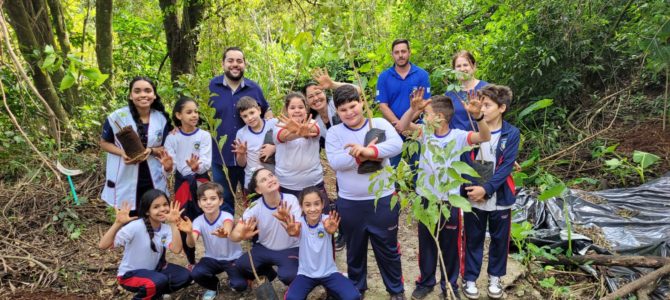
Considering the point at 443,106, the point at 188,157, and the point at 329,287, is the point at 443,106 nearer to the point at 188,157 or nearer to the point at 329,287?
the point at 329,287

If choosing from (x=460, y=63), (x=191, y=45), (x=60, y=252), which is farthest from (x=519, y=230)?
(x=191, y=45)

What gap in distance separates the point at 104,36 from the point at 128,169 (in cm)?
379

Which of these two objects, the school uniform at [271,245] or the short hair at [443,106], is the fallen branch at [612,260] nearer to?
the short hair at [443,106]

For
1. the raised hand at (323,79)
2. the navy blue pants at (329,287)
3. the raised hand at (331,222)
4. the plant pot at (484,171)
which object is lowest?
the navy blue pants at (329,287)

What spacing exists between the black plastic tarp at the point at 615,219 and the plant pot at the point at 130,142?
3.47m

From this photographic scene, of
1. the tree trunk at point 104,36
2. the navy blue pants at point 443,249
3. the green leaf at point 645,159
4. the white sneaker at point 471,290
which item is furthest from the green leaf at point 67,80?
the green leaf at point 645,159

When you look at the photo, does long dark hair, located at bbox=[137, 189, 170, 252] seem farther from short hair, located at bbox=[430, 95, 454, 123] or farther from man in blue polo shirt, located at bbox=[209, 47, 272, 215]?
short hair, located at bbox=[430, 95, 454, 123]

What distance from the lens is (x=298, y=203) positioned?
319 cm

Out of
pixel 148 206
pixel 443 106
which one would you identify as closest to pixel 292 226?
pixel 148 206

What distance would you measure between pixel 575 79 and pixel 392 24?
136 inches

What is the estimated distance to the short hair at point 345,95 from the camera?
2863 mm

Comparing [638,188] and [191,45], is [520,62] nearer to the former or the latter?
[638,188]

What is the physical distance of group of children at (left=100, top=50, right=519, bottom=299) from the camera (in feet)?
9.52

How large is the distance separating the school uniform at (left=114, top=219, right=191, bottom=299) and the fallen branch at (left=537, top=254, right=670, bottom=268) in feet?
9.92
